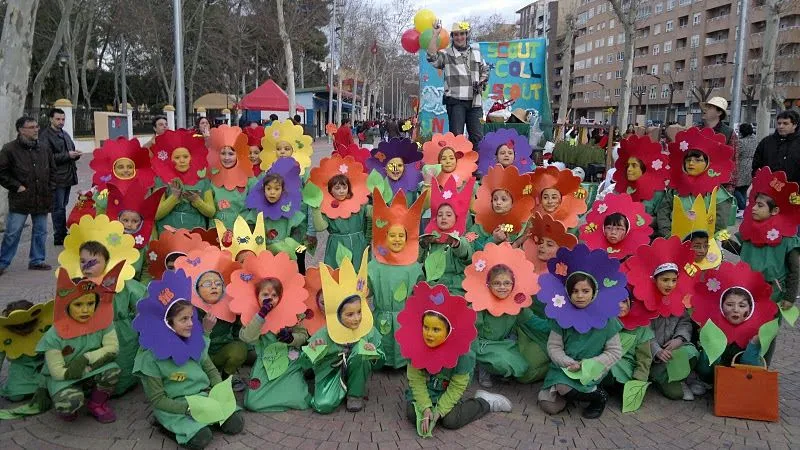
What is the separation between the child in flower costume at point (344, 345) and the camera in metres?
3.99

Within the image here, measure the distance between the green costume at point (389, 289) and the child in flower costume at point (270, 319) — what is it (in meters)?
0.61

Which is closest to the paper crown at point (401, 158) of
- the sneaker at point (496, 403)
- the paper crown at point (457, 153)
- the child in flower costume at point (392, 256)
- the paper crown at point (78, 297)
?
the paper crown at point (457, 153)

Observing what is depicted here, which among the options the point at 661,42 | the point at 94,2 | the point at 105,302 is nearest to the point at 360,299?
the point at 105,302

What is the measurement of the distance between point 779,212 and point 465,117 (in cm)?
441

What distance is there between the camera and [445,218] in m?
4.90

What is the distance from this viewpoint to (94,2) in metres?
27.3

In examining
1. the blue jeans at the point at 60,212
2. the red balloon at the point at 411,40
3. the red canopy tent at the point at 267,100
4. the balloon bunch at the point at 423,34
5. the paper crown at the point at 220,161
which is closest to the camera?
the paper crown at the point at 220,161

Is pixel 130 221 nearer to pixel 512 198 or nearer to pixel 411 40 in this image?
pixel 512 198

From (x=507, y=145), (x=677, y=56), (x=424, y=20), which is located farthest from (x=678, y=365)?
(x=677, y=56)

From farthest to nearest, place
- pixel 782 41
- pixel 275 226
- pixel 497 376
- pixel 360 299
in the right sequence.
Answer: pixel 782 41 < pixel 275 226 < pixel 497 376 < pixel 360 299

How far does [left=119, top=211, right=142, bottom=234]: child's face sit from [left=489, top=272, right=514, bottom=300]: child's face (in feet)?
9.00

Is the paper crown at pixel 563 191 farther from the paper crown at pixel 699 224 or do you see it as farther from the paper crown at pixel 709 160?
the paper crown at pixel 709 160

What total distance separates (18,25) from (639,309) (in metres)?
8.69

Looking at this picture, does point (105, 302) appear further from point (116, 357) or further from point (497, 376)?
point (497, 376)
